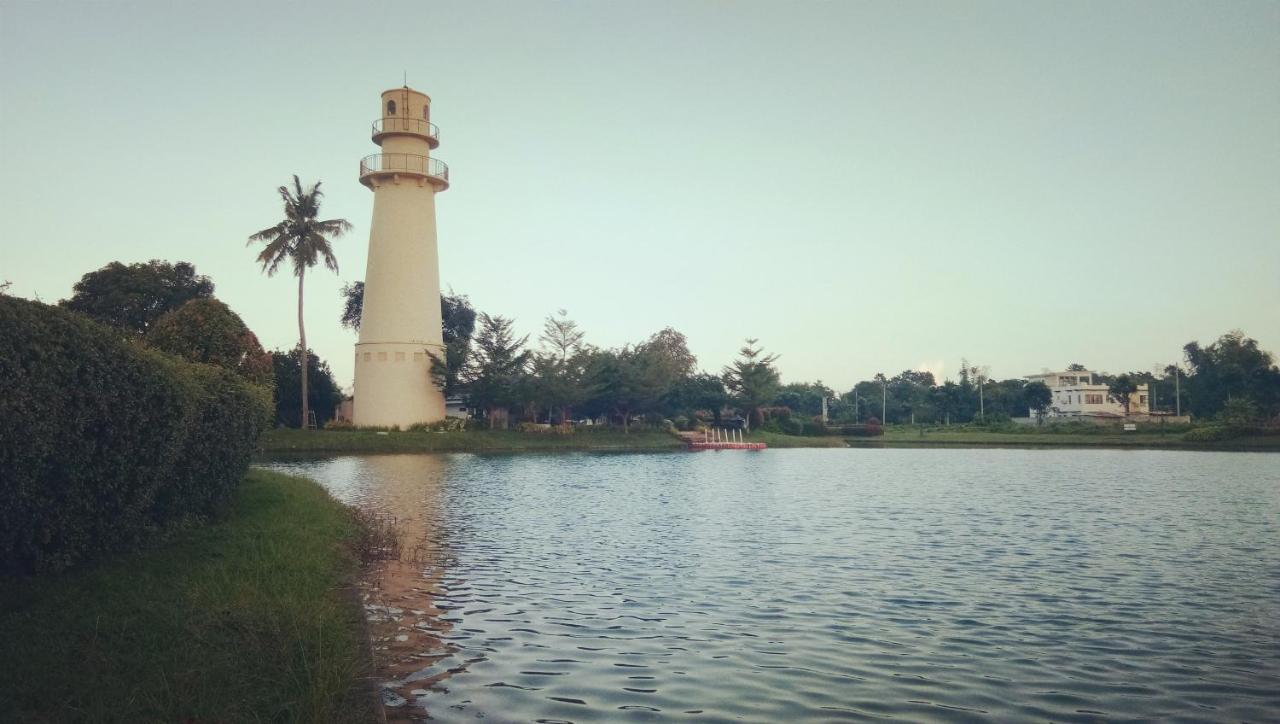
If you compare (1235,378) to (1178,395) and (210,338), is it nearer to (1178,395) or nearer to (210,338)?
(1178,395)

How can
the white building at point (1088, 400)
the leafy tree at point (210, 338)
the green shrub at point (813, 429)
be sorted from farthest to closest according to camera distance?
1. the white building at point (1088, 400)
2. the green shrub at point (813, 429)
3. the leafy tree at point (210, 338)

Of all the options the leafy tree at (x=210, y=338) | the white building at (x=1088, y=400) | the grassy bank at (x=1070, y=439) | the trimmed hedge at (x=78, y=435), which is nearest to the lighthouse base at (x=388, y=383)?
the leafy tree at (x=210, y=338)

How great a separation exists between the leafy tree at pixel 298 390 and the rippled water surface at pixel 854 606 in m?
38.8

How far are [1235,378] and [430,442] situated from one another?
8680 cm

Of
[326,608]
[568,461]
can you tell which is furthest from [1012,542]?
[568,461]

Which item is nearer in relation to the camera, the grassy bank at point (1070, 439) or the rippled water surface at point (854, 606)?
the rippled water surface at point (854, 606)

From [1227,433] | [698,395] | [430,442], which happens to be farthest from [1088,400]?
[430,442]

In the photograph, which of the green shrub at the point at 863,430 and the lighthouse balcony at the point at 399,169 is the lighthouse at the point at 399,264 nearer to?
the lighthouse balcony at the point at 399,169

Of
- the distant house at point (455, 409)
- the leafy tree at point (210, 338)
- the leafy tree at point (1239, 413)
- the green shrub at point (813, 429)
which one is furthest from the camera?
the green shrub at point (813, 429)

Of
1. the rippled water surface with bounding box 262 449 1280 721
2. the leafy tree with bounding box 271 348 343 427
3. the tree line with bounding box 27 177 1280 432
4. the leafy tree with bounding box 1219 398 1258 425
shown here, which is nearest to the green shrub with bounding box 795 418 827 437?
the tree line with bounding box 27 177 1280 432

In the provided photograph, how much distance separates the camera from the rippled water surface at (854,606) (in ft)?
26.0

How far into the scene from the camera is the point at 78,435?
9445 millimetres

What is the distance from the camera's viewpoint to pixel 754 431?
8081 centimetres

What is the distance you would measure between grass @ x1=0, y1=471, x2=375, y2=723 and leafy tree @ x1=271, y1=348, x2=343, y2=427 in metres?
52.7
